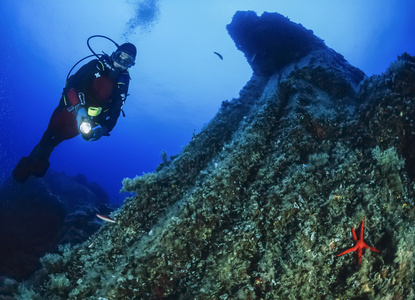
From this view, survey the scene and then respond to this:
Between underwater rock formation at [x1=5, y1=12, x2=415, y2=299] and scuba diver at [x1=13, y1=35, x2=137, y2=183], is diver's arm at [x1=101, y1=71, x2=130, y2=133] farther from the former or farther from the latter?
underwater rock formation at [x1=5, y1=12, x2=415, y2=299]

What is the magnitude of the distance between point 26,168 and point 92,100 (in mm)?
2512

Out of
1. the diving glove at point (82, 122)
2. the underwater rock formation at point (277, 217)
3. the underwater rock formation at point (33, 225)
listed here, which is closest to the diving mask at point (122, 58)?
the diving glove at point (82, 122)

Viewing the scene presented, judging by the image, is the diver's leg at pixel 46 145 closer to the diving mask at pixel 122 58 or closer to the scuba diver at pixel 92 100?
the scuba diver at pixel 92 100

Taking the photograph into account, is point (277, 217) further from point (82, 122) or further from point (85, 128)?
point (82, 122)

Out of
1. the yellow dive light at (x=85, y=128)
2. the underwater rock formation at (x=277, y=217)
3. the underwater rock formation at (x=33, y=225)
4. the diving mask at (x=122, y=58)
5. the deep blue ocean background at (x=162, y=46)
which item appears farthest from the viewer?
the deep blue ocean background at (x=162, y=46)

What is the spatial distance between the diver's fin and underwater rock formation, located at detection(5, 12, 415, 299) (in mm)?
2988

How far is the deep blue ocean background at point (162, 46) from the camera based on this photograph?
3875cm

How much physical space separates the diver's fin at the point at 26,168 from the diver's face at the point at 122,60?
3.47m

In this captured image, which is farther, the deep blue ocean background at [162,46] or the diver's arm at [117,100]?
the deep blue ocean background at [162,46]

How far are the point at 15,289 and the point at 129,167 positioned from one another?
4852 inches

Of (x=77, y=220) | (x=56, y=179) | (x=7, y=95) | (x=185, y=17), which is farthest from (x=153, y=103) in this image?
(x=7, y=95)

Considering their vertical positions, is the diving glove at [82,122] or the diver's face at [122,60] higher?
the diver's face at [122,60]

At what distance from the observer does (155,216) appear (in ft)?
12.8

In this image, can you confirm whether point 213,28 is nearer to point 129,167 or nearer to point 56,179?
point 56,179
